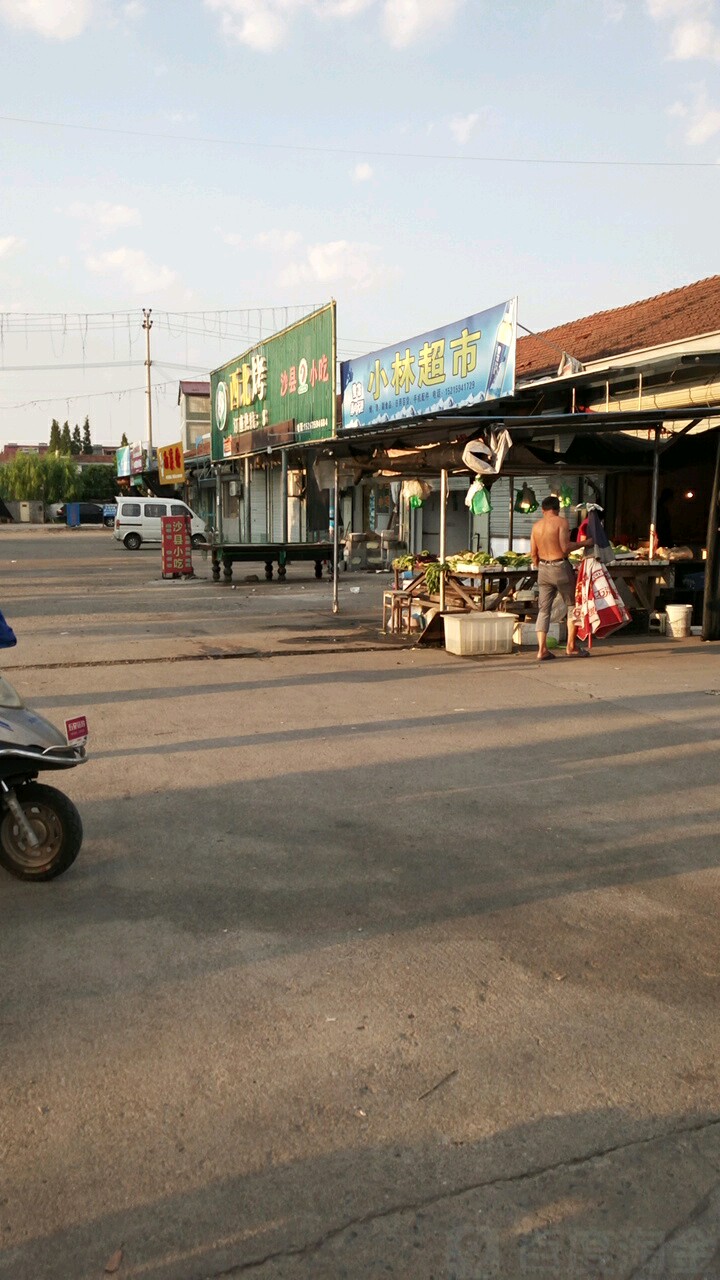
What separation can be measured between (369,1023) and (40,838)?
6.71 ft

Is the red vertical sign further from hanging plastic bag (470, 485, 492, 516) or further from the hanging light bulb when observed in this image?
hanging plastic bag (470, 485, 492, 516)

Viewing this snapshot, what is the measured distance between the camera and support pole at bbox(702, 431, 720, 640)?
12.8m

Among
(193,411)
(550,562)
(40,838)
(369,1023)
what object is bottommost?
(369,1023)

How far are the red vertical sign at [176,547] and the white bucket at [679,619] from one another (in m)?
13.0

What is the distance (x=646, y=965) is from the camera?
13.3 feet

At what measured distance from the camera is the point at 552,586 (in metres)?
11.9

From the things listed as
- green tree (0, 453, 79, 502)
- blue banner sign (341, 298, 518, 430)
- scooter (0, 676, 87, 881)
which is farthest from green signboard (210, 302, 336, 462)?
green tree (0, 453, 79, 502)

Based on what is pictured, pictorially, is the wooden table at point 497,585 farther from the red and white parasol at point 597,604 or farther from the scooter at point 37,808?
the scooter at point 37,808

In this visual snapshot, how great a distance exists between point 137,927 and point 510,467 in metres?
9.71

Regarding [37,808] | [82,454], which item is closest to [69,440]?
[82,454]

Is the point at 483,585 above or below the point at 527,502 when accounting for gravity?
below

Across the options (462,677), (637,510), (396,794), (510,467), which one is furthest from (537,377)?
(396,794)

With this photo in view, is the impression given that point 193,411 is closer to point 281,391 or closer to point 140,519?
point 140,519

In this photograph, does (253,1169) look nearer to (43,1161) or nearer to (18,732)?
(43,1161)
